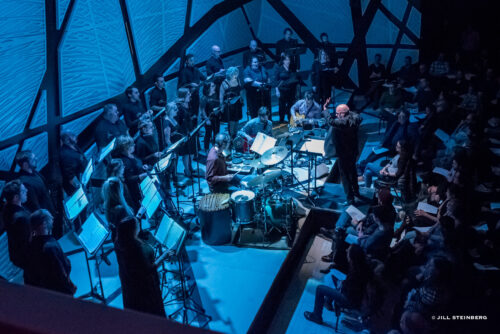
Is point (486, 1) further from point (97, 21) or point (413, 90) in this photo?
point (97, 21)

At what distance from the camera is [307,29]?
44.1 feet

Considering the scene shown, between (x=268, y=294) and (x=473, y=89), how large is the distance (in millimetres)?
7383

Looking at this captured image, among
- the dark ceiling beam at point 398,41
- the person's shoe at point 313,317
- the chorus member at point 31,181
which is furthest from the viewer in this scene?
the dark ceiling beam at point 398,41

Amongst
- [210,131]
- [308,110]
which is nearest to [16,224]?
[210,131]

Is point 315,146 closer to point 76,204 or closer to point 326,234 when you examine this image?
point 326,234

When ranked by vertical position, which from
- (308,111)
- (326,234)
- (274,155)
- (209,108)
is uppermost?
(209,108)

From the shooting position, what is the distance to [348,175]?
7.09m

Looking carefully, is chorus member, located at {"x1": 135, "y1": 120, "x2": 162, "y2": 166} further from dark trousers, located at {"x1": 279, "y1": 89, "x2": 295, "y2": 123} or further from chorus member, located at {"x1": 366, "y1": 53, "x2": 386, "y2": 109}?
chorus member, located at {"x1": 366, "y1": 53, "x2": 386, "y2": 109}

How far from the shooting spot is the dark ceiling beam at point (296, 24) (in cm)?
1331

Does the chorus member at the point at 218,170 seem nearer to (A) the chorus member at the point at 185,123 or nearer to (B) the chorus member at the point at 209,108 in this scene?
(A) the chorus member at the point at 185,123

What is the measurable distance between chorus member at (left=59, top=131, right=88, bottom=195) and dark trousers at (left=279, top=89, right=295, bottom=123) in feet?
18.5

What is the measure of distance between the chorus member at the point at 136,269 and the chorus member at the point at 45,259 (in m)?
0.59

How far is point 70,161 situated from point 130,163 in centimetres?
94

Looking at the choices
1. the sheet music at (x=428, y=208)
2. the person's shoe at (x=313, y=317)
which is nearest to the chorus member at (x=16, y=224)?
the person's shoe at (x=313, y=317)
